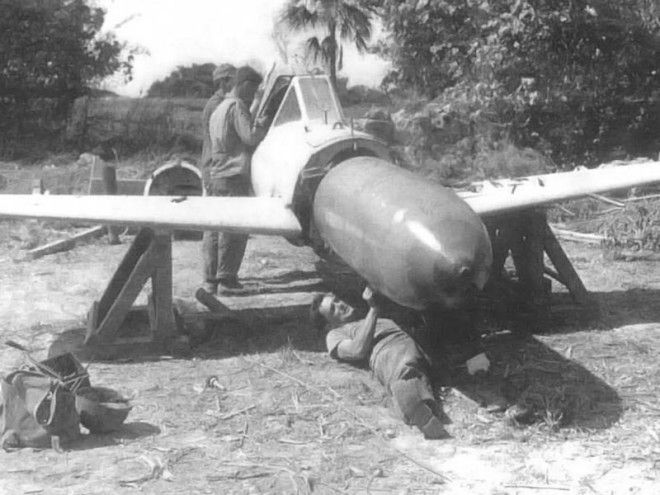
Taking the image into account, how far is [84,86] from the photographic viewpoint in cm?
2230

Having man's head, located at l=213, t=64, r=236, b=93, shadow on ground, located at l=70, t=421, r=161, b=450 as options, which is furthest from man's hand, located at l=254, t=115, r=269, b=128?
shadow on ground, located at l=70, t=421, r=161, b=450

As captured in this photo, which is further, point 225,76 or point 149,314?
point 225,76

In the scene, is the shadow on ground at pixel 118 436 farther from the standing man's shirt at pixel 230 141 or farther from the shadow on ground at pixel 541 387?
the standing man's shirt at pixel 230 141

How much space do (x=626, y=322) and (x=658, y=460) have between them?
9.68ft

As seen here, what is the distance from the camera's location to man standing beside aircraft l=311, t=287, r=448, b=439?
5.38 meters

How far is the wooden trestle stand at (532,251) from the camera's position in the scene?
7.83 meters

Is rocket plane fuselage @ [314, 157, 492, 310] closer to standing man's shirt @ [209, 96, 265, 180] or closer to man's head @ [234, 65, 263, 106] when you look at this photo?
standing man's shirt @ [209, 96, 265, 180]

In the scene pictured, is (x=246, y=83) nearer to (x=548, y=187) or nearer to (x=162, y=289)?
(x=162, y=289)

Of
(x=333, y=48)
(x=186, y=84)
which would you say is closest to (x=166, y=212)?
(x=333, y=48)

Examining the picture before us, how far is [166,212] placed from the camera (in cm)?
713

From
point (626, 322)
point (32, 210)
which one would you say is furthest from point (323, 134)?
point (626, 322)

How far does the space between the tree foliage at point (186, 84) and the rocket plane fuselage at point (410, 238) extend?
26.7m

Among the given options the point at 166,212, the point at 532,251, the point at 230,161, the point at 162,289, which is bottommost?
the point at 162,289

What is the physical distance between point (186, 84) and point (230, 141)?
25787 mm
